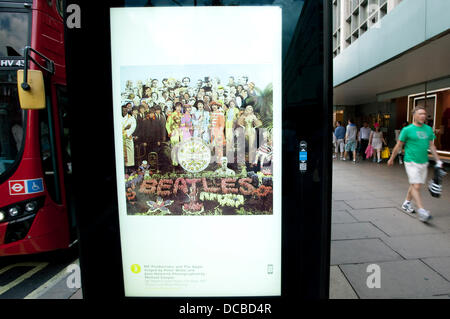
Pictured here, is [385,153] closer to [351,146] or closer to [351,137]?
[351,146]

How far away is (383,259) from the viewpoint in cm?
299

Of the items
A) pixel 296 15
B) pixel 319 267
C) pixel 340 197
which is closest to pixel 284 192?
pixel 319 267

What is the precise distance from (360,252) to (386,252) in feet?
1.03

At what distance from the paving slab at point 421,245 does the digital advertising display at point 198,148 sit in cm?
238

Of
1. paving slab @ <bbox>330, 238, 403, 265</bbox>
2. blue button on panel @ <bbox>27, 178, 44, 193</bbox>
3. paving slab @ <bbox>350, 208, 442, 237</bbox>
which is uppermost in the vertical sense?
blue button on panel @ <bbox>27, 178, 44, 193</bbox>

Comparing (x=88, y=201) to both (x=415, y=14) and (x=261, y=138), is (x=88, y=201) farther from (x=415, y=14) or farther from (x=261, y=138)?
(x=415, y=14)

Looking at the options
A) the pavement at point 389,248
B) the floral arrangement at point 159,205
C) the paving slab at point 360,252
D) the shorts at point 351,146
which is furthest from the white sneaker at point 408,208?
the shorts at point 351,146

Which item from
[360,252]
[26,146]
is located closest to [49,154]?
[26,146]

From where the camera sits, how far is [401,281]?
2562mm

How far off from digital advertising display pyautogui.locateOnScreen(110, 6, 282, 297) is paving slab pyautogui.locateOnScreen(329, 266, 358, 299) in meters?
1.00

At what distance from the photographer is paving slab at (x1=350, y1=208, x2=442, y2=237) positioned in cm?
376

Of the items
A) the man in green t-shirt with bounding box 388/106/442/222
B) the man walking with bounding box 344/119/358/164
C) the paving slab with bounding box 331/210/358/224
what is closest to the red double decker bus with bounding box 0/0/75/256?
the paving slab with bounding box 331/210/358/224

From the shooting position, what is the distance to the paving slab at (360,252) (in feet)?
9.87

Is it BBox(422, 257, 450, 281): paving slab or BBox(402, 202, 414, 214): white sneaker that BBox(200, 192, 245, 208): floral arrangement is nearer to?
BBox(422, 257, 450, 281): paving slab
